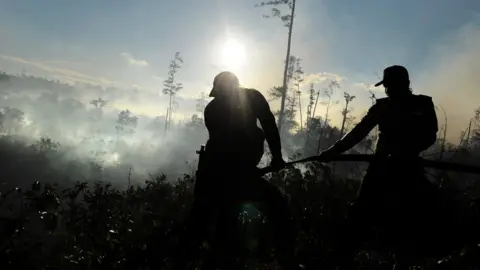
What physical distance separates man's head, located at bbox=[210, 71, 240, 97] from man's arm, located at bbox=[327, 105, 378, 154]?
112 cm

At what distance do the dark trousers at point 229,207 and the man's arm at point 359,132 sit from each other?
76cm

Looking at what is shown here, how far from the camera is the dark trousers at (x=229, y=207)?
375 centimetres

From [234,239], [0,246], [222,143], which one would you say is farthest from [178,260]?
[0,246]

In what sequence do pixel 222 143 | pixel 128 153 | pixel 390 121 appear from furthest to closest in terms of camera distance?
1. pixel 128 153
2. pixel 222 143
3. pixel 390 121

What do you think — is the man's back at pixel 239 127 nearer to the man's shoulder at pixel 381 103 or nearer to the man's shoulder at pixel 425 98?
the man's shoulder at pixel 381 103

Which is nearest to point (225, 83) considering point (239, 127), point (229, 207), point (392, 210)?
point (239, 127)

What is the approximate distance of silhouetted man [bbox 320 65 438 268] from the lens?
3.39 metres

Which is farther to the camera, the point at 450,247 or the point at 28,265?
the point at 28,265

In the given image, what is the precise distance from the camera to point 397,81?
11.9ft

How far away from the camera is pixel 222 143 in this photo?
391 centimetres

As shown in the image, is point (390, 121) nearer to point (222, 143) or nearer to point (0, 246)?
point (222, 143)

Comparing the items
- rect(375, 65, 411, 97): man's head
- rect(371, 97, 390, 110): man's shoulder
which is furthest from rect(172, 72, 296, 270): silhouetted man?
rect(375, 65, 411, 97): man's head

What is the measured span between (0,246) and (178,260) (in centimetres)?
159

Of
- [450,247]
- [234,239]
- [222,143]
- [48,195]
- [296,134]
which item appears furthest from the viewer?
[296,134]
